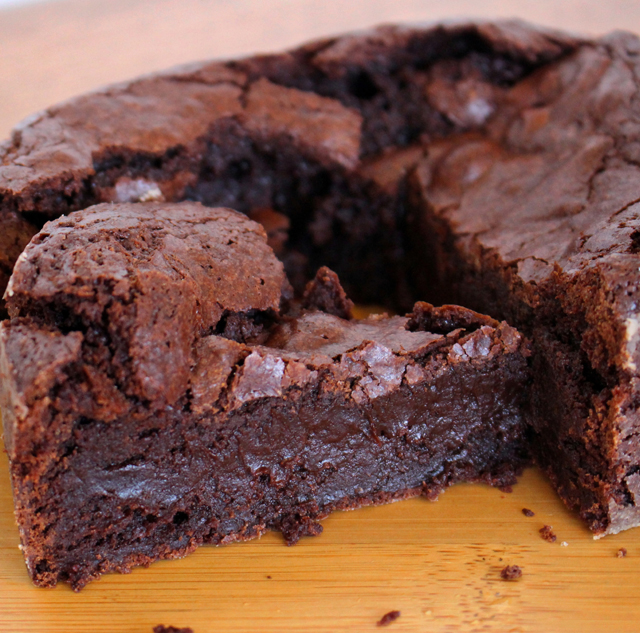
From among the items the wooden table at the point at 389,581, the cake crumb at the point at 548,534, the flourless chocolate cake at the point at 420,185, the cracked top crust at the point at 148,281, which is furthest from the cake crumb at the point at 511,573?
the cracked top crust at the point at 148,281

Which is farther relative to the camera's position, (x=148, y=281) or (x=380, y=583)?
(x=380, y=583)

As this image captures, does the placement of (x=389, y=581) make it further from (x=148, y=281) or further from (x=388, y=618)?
(x=148, y=281)

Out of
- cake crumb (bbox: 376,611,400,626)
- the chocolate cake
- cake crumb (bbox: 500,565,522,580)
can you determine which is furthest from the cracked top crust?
cake crumb (bbox: 500,565,522,580)

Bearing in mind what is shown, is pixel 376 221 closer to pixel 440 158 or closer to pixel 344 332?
pixel 440 158

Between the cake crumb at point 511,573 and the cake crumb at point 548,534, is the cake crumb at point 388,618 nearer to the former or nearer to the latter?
the cake crumb at point 511,573

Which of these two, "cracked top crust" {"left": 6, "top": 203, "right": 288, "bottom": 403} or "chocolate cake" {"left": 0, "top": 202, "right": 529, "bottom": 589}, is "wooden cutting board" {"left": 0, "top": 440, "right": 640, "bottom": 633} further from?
"cracked top crust" {"left": 6, "top": 203, "right": 288, "bottom": 403}

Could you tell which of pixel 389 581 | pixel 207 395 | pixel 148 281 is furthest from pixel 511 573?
pixel 148 281
